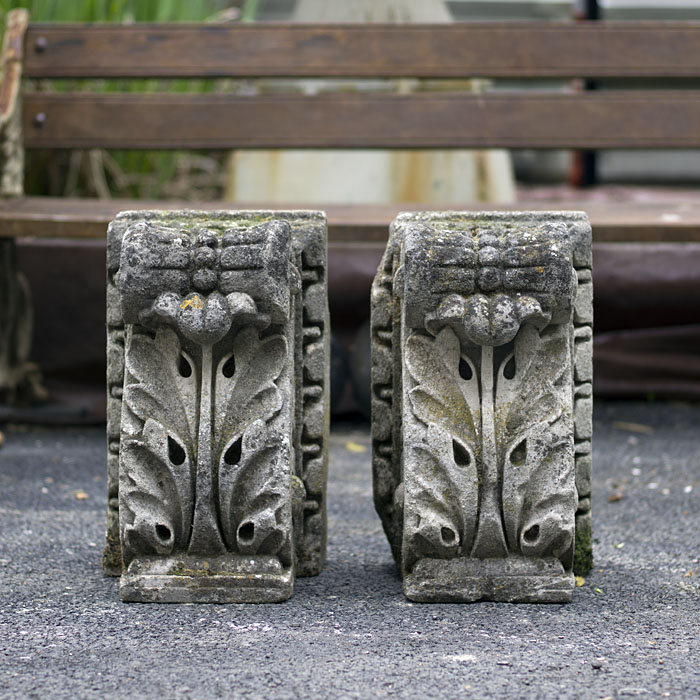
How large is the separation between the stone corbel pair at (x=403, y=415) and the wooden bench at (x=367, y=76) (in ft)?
7.16

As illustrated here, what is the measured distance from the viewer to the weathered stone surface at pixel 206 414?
85.6 inches

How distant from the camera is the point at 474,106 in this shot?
14.3 ft

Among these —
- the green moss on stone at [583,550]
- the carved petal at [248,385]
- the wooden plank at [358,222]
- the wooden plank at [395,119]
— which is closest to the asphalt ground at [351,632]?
the green moss on stone at [583,550]

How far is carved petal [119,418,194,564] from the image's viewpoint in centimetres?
221

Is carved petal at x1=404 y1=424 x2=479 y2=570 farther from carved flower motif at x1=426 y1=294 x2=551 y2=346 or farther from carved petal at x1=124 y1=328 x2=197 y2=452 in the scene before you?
carved petal at x1=124 y1=328 x2=197 y2=452

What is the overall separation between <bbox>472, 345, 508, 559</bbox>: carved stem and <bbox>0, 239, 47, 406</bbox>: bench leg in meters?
2.48

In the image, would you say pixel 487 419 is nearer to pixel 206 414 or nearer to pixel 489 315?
pixel 489 315

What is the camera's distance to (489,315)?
216 cm

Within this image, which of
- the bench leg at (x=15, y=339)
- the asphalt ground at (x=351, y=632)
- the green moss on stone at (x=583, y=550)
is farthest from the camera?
the bench leg at (x=15, y=339)

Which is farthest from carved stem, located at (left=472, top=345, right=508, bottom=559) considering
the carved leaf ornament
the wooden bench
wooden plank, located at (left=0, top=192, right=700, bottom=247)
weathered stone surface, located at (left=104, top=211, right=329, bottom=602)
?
the wooden bench

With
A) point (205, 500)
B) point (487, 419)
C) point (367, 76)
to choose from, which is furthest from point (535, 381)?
point (367, 76)

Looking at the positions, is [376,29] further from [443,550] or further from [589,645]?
[589,645]

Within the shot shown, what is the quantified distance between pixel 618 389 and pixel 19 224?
2358mm

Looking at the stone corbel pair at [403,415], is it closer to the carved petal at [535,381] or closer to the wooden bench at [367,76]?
the carved petal at [535,381]
